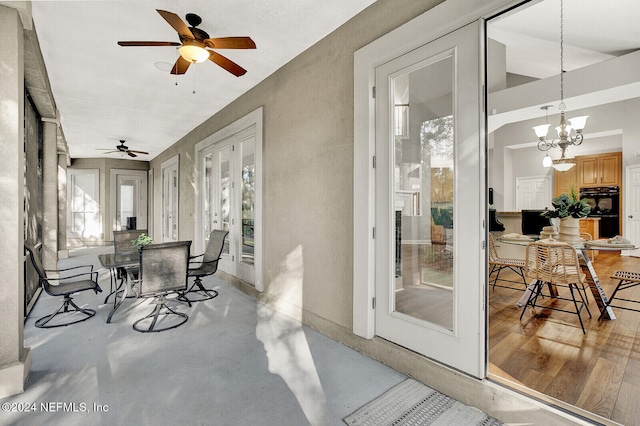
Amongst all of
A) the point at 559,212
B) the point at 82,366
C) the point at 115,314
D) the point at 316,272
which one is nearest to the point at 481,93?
the point at 316,272

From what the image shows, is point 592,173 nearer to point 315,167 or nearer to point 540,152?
point 540,152

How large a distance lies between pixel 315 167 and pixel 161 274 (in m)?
1.99

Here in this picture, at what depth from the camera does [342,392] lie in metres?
2.04

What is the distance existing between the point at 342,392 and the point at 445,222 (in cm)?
137

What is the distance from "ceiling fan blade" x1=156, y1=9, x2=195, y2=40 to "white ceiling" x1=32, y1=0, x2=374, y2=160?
1.15 feet

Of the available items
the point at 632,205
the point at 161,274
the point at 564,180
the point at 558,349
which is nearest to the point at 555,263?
the point at 558,349

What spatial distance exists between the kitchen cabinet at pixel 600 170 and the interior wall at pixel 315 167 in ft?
29.7

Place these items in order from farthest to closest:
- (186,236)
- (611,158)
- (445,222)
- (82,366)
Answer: (611,158), (186,236), (82,366), (445,222)

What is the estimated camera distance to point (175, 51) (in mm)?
3305

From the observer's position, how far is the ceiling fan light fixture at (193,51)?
96.6 inches

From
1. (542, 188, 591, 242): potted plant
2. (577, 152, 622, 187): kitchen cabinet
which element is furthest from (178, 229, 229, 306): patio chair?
(577, 152, 622, 187): kitchen cabinet

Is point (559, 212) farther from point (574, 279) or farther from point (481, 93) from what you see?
point (481, 93)

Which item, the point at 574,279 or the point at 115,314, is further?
the point at 115,314

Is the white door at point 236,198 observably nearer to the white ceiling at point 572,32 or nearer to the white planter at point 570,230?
the white ceiling at point 572,32
